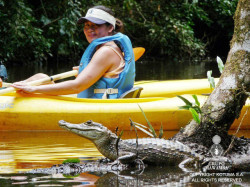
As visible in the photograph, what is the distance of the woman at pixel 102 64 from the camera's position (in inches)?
207

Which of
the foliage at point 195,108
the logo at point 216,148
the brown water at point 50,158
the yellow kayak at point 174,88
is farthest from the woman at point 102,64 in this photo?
the logo at point 216,148

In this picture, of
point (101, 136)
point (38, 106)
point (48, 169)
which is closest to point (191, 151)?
point (101, 136)

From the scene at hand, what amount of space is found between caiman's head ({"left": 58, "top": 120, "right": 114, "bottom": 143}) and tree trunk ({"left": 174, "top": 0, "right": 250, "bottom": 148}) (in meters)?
0.68

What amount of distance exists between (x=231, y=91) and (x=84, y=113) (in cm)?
182

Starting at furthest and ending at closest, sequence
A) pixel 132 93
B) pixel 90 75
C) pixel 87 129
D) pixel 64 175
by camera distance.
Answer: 1. pixel 132 93
2. pixel 90 75
3. pixel 87 129
4. pixel 64 175

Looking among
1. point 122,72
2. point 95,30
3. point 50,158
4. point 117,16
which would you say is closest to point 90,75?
point 122,72

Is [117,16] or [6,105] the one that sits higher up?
[117,16]

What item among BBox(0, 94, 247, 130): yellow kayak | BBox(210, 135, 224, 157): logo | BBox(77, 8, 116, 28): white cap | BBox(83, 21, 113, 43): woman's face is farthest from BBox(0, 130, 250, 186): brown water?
BBox(77, 8, 116, 28): white cap

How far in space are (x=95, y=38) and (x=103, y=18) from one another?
0.71 ft

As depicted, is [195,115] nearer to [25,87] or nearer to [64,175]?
[64,175]

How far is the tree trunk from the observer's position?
4.03 m

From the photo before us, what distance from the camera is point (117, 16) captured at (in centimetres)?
1645

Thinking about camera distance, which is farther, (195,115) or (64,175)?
(195,115)

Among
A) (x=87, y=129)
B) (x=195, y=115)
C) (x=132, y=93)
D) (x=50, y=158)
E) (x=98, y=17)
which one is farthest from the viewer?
(x=132, y=93)
